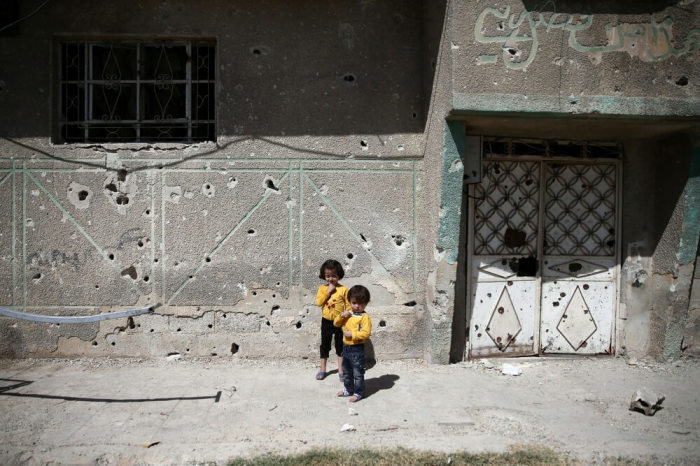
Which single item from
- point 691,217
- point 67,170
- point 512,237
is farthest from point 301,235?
point 691,217

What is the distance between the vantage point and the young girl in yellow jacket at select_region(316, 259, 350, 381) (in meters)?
4.11

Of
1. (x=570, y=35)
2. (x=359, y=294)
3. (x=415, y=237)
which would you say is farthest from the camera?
(x=415, y=237)

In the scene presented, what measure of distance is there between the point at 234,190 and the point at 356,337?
206cm

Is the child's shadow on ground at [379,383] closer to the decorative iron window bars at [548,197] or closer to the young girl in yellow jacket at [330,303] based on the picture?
the young girl in yellow jacket at [330,303]

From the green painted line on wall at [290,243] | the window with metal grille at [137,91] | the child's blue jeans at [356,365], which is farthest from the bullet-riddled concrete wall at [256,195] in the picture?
the child's blue jeans at [356,365]

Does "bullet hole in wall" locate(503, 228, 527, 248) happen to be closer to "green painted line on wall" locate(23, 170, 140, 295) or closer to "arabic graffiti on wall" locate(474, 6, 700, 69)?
"arabic graffiti on wall" locate(474, 6, 700, 69)

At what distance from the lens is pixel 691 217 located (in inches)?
179

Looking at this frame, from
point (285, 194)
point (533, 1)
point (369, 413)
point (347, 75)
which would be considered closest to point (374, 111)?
point (347, 75)

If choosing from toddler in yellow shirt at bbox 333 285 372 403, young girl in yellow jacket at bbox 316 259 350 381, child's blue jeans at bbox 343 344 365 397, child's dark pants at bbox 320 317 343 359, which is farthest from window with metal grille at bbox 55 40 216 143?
child's blue jeans at bbox 343 344 365 397

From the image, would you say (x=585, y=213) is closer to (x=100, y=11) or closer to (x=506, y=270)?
(x=506, y=270)

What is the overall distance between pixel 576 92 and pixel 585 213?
1.48 meters

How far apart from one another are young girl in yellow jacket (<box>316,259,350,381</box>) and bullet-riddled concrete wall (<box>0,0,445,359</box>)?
0.44 metres

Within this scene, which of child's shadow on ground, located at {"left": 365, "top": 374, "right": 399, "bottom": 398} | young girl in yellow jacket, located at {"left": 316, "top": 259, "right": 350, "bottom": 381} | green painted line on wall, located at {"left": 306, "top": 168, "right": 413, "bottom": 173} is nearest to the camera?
child's shadow on ground, located at {"left": 365, "top": 374, "right": 399, "bottom": 398}

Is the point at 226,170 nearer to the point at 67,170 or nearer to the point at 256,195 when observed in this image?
the point at 256,195
